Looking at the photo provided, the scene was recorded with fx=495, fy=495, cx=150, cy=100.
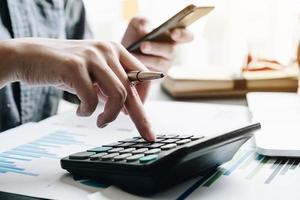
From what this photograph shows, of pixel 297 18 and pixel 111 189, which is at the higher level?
pixel 297 18

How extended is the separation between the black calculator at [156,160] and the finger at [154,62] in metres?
0.43

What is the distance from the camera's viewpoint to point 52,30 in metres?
1.03

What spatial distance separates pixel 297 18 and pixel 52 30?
64 cm

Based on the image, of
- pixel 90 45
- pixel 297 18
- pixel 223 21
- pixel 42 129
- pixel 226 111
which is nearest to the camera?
pixel 90 45

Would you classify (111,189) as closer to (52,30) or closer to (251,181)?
(251,181)

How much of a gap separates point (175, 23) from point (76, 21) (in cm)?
38

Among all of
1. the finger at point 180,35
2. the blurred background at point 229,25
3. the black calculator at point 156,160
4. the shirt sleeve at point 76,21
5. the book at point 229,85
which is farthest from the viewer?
the blurred background at point 229,25

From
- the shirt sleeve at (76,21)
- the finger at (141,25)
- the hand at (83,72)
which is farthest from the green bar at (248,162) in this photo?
the shirt sleeve at (76,21)

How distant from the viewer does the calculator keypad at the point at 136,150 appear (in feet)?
1.50

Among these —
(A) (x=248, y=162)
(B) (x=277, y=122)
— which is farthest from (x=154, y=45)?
(A) (x=248, y=162)

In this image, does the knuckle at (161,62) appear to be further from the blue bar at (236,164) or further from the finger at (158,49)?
the blue bar at (236,164)

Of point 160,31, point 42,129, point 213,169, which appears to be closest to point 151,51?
point 160,31

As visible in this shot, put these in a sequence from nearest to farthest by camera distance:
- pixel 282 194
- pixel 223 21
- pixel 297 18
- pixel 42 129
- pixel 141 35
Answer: pixel 282 194 < pixel 42 129 < pixel 141 35 < pixel 297 18 < pixel 223 21

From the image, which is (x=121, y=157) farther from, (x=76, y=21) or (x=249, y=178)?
(x=76, y=21)
